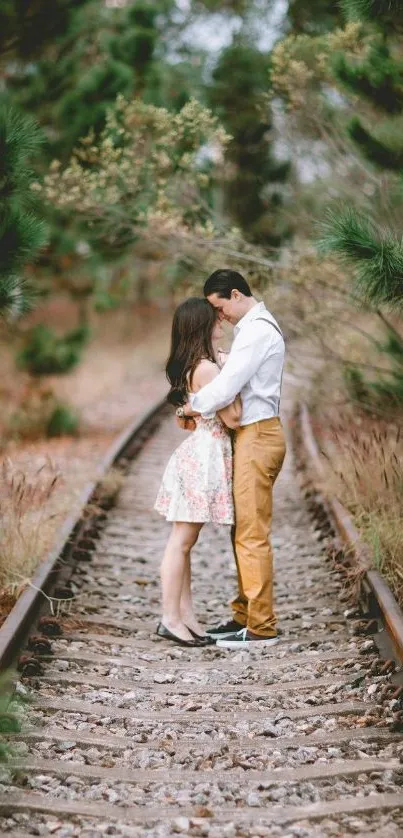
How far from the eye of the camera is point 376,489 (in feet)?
22.0

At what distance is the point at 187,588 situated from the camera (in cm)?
562

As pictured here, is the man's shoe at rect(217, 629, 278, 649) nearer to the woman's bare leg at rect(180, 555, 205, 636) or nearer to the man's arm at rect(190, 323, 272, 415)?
the woman's bare leg at rect(180, 555, 205, 636)

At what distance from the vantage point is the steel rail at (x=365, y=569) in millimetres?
4742

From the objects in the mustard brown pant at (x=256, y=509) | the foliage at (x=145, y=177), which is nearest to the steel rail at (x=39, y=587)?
the mustard brown pant at (x=256, y=509)

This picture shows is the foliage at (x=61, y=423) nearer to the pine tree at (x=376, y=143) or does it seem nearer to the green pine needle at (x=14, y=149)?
the pine tree at (x=376, y=143)

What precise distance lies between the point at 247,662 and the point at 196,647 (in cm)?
44

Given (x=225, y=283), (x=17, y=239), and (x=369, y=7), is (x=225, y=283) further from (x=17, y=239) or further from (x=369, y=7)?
(x=369, y=7)

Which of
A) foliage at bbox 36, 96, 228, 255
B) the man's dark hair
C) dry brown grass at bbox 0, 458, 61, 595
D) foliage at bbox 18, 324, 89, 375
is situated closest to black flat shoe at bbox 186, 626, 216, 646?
dry brown grass at bbox 0, 458, 61, 595

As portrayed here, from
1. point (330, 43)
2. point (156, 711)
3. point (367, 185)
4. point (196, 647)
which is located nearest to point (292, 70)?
point (330, 43)

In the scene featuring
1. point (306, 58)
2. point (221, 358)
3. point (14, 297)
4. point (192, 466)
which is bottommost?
point (192, 466)

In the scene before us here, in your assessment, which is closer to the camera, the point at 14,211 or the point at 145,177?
the point at 14,211

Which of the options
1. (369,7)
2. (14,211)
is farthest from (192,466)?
(369,7)

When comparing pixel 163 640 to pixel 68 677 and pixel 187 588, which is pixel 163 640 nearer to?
pixel 187 588

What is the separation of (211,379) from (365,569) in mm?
1515
